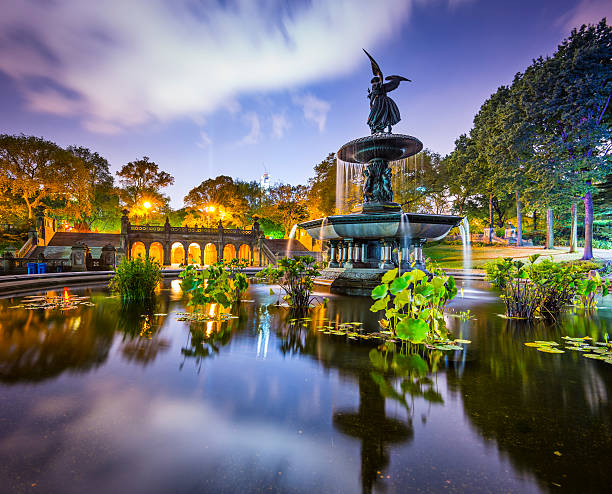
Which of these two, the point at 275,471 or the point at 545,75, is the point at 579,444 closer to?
the point at 275,471

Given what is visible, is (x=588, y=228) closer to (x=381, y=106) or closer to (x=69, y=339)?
(x=381, y=106)

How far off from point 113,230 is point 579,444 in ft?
182

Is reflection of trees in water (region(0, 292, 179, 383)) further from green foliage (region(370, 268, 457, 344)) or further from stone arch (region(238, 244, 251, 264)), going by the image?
stone arch (region(238, 244, 251, 264))

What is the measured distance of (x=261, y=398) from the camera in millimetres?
2283

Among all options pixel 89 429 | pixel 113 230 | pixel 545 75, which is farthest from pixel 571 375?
pixel 113 230

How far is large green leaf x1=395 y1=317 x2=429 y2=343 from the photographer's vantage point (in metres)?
3.07

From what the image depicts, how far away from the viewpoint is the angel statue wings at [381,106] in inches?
394

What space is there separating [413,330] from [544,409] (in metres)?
1.18

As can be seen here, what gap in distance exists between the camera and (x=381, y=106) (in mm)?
10094

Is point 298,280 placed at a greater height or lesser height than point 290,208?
lesser

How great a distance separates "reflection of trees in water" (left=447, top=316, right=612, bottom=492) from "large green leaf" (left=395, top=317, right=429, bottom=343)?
1.44 ft

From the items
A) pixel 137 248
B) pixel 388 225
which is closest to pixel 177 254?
pixel 137 248

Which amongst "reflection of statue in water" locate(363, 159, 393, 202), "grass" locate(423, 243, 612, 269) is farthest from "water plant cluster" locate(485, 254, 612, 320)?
"grass" locate(423, 243, 612, 269)

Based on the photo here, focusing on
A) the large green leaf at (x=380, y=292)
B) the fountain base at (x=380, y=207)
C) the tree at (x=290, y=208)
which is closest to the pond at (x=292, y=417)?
the large green leaf at (x=380, y=292)
